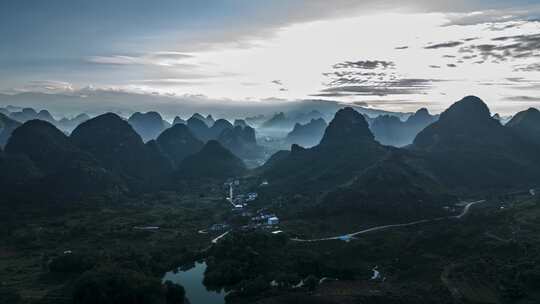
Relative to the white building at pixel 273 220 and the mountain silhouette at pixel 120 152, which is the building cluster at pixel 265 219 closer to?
the white building at pixel 273 220

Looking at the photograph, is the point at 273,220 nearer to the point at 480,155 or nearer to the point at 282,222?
the point at 282,222

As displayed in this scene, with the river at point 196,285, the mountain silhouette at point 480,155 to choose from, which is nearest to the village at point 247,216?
the river at point 196,285

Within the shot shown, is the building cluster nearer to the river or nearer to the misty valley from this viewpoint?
the misty valley

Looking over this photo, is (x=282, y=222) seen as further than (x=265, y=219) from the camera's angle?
No

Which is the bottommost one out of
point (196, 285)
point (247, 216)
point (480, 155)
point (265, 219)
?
point (196, 285)

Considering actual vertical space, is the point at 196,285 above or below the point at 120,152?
below

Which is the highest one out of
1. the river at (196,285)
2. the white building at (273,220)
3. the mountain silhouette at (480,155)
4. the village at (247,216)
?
the mountain silhouette at (480,155)

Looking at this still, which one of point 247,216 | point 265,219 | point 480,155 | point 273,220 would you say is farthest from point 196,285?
point 480,155

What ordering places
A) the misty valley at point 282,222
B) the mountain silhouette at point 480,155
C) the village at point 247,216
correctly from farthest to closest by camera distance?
the mountain silhouette at point 480,155 < the village at point 247,216 < the misty valley at point 282,222

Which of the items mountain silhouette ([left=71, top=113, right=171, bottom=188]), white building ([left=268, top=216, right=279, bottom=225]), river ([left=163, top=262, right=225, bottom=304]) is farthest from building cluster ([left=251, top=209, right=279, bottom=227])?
mountain silhouette ([left=71, top=113, right=171, bottom=188])

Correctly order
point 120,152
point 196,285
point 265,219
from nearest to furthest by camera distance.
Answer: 1. point 196,285
2. point 265,219
3. point 120,152
